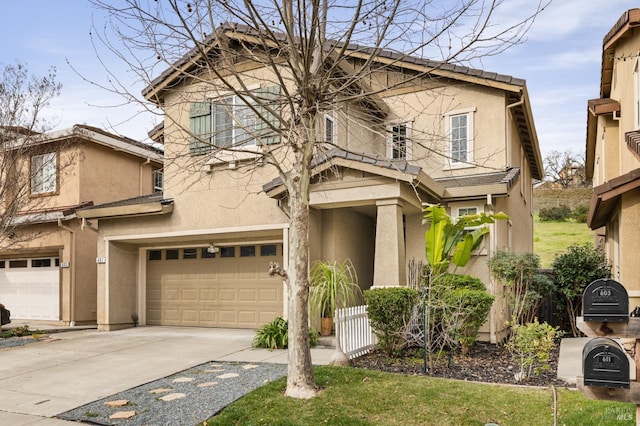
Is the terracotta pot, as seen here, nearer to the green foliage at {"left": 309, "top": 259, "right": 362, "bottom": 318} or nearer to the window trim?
the green foliage at {"left": 309, "top": 259, "right": 362, "bottom": 318}

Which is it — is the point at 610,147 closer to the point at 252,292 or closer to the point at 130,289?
the point at 252,292

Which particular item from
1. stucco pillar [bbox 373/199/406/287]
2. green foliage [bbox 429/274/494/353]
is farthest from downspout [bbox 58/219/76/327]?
green foliage [bbox 429/274/494/353]

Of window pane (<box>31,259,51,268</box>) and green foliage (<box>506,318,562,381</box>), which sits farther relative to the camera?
window pane (<box>31,259,51,268</box>)

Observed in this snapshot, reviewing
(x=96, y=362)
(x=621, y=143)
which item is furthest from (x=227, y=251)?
(x=621, y=143)

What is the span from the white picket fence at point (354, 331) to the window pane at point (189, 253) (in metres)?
6.56

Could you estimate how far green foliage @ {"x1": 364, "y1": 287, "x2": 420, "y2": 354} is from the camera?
9344 mm

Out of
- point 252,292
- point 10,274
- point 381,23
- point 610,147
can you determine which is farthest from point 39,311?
point 610,147

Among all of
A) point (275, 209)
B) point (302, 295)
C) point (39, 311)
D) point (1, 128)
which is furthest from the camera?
point (39, 311)

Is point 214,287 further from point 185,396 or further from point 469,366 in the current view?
point 469,366

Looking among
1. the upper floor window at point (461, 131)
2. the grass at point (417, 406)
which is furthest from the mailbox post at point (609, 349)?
the upper floor window at point (461, 131)

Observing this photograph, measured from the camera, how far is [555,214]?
3528cm

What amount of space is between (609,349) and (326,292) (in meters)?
7.50

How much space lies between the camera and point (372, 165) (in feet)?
34.5

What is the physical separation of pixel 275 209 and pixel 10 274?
492 inches
